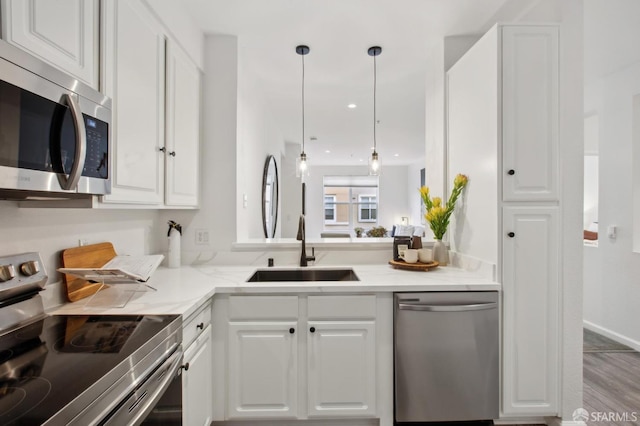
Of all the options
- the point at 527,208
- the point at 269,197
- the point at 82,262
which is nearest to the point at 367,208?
the point at 269,197

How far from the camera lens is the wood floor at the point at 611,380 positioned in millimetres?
1830

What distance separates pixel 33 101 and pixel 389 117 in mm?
4009

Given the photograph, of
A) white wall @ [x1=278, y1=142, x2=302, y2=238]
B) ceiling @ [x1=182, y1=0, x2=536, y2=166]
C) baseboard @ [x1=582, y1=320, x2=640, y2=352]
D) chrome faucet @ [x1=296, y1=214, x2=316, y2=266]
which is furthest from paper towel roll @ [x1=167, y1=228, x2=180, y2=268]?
Answer: white wall @ [x1=278, y1=142, x2=302, y2=238]

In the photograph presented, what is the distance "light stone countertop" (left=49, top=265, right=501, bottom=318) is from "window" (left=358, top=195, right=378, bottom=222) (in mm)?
6945

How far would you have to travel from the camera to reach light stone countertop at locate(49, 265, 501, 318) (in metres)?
1.22

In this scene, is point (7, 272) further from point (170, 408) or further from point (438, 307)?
point (438, 307)

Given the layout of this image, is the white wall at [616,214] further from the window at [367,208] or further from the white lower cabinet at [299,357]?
the window at [367,208]

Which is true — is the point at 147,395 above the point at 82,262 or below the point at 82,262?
below

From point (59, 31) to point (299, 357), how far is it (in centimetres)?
167

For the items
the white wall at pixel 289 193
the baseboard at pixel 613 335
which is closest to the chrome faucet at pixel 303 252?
the baseboard at pixel 613 335

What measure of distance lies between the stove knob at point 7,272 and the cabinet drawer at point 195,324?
0.60 m

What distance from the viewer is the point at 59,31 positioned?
0.92m

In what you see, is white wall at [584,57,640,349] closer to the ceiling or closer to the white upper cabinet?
the ceiling

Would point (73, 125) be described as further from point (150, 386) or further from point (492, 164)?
point (492, 164)
